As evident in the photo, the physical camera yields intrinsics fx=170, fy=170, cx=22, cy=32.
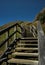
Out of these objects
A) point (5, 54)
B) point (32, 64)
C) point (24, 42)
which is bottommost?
point (32, 64)

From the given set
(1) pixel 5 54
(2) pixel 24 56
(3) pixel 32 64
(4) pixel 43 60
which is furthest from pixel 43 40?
(2) pixel 24 56

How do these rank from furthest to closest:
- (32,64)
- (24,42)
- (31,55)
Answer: (24,42) < (31,55) < (32,64)

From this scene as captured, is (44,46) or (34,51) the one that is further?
(34,51)

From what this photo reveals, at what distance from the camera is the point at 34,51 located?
6977mm

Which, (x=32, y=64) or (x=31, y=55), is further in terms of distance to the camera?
(x=31, y=55)

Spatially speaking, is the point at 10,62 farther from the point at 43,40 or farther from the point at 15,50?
the point at 43,40

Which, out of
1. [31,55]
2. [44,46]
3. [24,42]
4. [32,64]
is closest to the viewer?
[44,46]

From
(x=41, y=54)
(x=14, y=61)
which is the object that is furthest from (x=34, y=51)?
(x=41, y=54)

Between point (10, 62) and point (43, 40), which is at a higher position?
point (43, 40)

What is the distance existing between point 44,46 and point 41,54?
0.66 ft

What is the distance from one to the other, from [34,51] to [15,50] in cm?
82

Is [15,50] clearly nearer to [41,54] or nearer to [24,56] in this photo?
[24,56]

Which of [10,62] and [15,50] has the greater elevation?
[15,50]

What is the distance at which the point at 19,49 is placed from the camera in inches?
281
